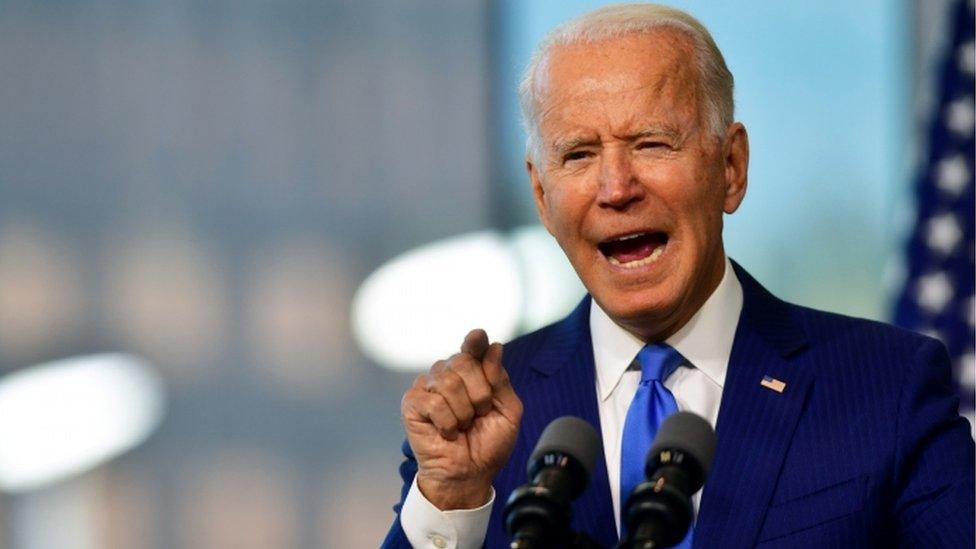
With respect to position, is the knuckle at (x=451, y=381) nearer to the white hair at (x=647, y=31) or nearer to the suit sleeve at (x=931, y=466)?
the white hair at (x=647, y=31)

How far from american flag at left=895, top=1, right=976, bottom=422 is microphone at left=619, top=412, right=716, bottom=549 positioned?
309 cm

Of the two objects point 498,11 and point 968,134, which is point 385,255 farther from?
point 968,134

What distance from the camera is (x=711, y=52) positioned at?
1.97 meters

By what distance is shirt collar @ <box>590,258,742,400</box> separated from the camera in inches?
77.4

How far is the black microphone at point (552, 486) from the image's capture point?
1278 mm

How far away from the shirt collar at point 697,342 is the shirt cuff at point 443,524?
0.32 metres

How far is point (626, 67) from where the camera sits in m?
1.89

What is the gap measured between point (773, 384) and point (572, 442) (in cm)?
61

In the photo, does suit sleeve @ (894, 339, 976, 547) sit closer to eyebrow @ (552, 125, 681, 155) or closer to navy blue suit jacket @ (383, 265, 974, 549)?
navy blue suit jacket @ (383, 265, 974, 549)

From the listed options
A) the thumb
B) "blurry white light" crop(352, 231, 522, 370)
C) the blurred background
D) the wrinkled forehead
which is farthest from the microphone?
"blurry white light" crop(352, 231, 522, 370)

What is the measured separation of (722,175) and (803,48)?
3.43 metres

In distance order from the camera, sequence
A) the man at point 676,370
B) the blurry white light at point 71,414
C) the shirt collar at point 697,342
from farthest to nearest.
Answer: the blurry white light at point 71,414 < the shirt collar at point 697,342 < the man at point 676,370

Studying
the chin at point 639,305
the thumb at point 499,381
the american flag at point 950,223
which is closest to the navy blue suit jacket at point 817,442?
the chin at point 639,305

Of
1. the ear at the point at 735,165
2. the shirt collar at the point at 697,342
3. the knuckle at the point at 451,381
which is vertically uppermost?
the ear at the point at 735,165
